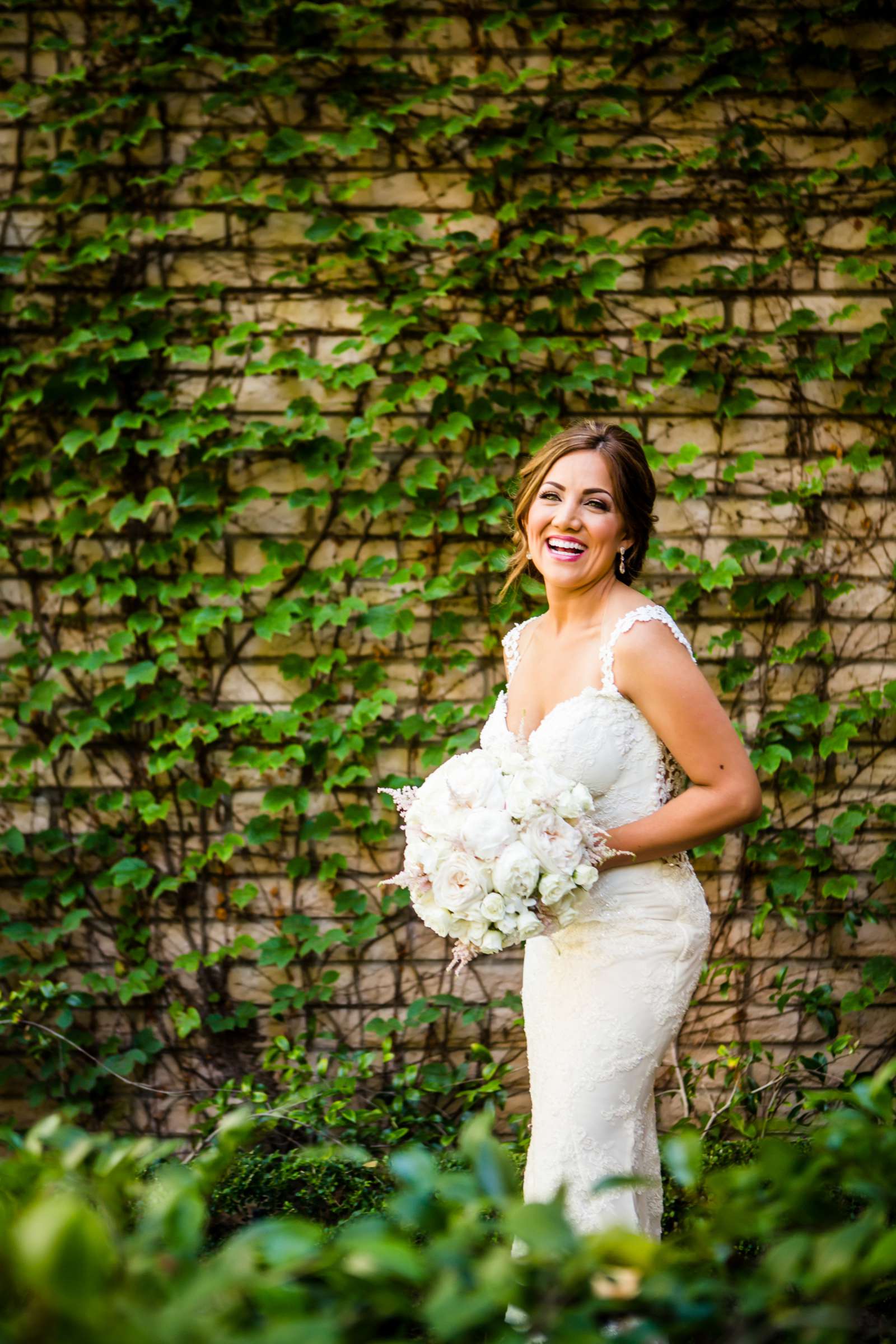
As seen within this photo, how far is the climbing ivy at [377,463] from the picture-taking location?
350 cm

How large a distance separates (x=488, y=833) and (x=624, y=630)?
0.58 meters

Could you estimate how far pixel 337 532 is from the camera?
361 centimetres

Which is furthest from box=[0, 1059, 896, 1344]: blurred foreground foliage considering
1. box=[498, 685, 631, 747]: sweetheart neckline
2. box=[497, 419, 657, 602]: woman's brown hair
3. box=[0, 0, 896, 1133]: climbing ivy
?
box=[0, 0, 896, 1133]: climbing ivy

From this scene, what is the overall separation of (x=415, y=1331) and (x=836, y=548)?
8.82 feet

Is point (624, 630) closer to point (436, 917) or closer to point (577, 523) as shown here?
point (577, 523)

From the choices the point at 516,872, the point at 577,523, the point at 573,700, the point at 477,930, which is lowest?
the point at 477,930

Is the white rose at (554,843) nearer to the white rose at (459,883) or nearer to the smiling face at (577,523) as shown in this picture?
the white rose at (459,883)

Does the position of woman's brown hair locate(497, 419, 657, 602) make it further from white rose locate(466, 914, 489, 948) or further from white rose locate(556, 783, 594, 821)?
white rose locate(466, 914, 489, 948)

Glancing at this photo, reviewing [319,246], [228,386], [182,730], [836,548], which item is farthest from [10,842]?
[836,548]

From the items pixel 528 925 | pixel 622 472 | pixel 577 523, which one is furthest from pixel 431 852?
pixel 622 472

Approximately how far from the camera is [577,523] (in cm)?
235

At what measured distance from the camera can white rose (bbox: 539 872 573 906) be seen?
1916mm

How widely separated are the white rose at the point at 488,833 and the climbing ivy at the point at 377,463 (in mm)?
1567

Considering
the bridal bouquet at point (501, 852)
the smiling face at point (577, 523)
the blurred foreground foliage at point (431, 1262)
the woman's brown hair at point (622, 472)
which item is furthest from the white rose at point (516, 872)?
the blurred foreground foliage at point (431, 1262)
